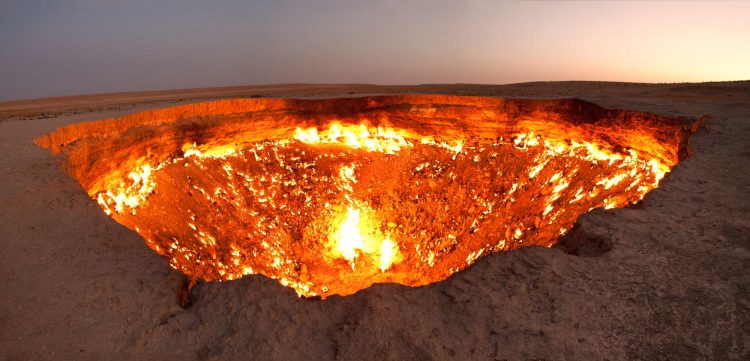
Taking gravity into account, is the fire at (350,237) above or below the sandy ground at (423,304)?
below

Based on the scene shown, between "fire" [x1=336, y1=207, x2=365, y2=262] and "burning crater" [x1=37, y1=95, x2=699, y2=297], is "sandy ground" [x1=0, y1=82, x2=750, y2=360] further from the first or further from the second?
"fire" [x1=336, y1=207, x2=365, y2=262]

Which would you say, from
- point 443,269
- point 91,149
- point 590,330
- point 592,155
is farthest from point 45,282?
point 592,155

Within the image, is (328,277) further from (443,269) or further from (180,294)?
(180,294)

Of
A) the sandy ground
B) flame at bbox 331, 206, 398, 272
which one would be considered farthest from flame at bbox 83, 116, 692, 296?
the sandy ground

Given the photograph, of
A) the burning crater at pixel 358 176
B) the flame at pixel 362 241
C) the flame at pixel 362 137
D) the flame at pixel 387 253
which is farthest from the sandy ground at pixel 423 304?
the flame at pixel 362 137

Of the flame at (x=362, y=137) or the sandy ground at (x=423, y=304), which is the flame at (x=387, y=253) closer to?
the flame at (x=362, y=137)
